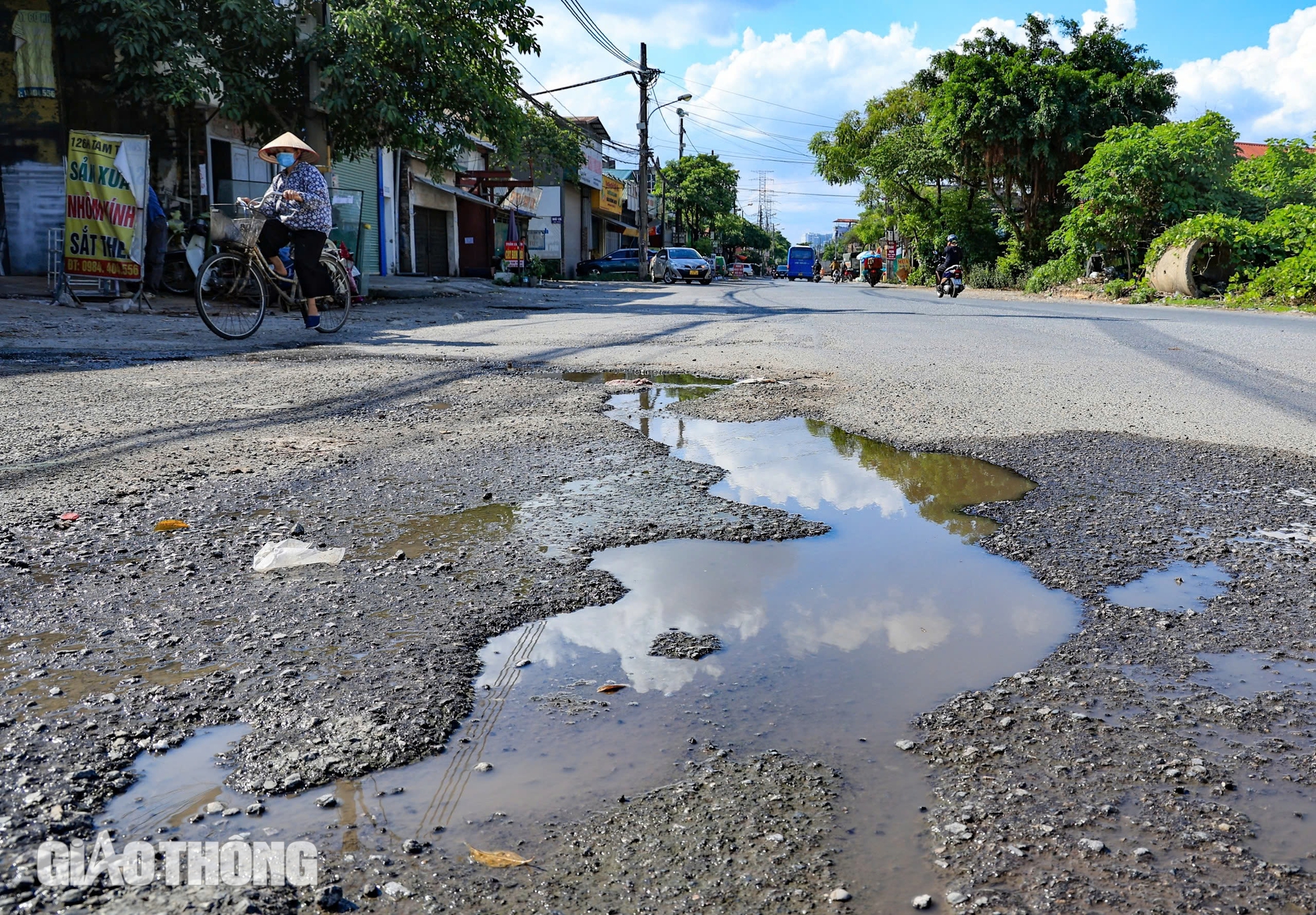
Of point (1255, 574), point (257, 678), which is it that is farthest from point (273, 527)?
point (1255, 574)

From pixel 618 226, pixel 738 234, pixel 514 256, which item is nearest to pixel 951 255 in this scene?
pixel 514 256

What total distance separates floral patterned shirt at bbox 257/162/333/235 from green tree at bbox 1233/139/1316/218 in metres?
21.1

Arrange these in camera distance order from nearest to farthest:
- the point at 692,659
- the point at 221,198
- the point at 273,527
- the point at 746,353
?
the point at 692,659, the point at 273,527, the point at 746,353, the point at 221,198

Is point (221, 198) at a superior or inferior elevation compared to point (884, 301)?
superior

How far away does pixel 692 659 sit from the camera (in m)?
2.28

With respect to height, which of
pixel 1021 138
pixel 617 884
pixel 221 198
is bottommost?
pixel 617 884

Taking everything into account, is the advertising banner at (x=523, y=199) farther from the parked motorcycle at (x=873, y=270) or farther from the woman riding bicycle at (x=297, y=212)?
the woman riding bicycle at (x=297, y=212)

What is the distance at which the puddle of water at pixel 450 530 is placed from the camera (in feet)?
9.77

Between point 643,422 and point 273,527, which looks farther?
point 643,422

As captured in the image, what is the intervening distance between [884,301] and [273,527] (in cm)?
1841

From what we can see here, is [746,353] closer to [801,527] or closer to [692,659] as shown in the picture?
[801,527]

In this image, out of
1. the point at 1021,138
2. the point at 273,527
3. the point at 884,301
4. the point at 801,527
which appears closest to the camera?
the point at 273,527

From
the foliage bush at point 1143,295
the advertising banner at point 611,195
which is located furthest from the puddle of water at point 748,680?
the advertising banner at point 611,195

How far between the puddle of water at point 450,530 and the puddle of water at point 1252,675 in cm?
192
